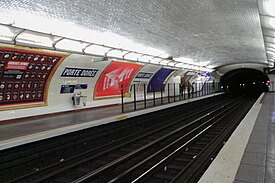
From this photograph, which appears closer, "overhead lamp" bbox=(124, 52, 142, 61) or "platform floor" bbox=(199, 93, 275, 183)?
"platform floor" bbox=(199, 93, 275, 183)

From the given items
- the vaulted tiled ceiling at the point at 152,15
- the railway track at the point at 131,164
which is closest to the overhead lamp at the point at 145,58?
the vaulted tiled ceiling at the point at 152,15

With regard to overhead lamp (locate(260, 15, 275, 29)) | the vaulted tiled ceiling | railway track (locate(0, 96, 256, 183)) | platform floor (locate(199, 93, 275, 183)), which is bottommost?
railway track (locate(0, 96, 256, 183))

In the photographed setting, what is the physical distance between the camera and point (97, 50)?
9.10m

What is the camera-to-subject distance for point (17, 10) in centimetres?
526

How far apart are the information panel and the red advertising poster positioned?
373cm

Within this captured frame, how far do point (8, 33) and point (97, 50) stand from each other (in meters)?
3.72

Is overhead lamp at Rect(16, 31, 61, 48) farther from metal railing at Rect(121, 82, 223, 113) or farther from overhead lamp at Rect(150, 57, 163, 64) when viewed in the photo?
overhead lamp at Rect(150, 57, 163, 64)

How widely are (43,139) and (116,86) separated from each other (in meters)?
8.62

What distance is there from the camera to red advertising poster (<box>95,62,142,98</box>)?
13078mm

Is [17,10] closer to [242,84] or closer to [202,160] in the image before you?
[202,160]

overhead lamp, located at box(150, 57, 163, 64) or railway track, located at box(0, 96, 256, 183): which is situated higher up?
overhead lamp, located at box(150, 57, 163, 64)

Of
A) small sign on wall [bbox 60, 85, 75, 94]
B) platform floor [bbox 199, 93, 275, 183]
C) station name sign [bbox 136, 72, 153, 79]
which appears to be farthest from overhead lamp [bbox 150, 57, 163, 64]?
platform floor [bbox 199, 93, 275, 183]

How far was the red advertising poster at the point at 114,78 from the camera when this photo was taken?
13.1 m

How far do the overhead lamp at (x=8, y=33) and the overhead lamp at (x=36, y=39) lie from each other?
196 millimetres
